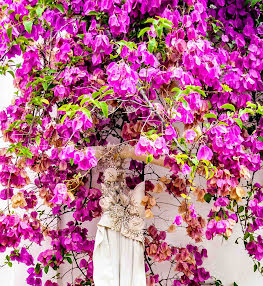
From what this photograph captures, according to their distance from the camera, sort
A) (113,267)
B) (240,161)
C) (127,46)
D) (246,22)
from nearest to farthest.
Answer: (127,46), (240,161), (113,267), (246,22)

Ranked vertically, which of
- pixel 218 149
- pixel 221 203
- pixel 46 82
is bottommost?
pixel 221 203

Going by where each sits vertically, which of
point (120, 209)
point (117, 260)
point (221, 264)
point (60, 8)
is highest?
point (60, 8)

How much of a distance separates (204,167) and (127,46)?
0.69m

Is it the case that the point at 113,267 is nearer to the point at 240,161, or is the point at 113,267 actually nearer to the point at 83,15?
the point at 240,161

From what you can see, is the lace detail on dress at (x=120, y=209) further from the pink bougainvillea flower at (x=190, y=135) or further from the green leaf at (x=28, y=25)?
the green leaf at (x=28, y=25)

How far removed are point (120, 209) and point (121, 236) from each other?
15 centimetres

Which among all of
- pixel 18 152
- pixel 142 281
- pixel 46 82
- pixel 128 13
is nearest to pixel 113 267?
pixel 142 281

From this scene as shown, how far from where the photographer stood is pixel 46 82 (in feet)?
9.14

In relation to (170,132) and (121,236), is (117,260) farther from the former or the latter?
(170,132)

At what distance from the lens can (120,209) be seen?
288cm

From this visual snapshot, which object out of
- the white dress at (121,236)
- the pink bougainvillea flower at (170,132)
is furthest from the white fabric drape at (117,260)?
the pink bougainvillea flower at (170,132)

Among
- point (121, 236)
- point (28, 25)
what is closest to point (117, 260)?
point (121, 236)

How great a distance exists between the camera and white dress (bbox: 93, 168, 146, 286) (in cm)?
280

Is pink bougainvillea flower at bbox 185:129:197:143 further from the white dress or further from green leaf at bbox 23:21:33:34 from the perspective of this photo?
green leaf at bbox 23:21:33:34
